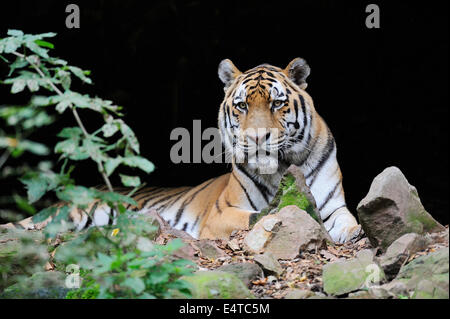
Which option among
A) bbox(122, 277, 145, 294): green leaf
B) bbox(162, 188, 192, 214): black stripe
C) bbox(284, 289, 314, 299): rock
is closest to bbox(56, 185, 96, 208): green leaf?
bbox(122, 277, 145, 294): green leaf

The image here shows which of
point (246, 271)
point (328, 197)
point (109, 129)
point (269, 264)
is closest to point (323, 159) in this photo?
point (328, 197)

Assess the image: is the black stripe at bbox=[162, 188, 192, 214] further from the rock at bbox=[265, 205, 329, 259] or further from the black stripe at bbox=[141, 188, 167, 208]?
the rock at bbox=[265, 205, 329, 259]

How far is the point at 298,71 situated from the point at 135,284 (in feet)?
11.3

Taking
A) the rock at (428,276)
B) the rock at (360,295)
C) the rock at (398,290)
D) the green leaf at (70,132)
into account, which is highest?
the green leaf at (70,132)

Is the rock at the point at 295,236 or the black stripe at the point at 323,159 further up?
the black stripe at the point at 323,159

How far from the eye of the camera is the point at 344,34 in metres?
7.50

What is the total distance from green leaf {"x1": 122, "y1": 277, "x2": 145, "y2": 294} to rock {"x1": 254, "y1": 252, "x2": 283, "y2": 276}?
42.7 inches

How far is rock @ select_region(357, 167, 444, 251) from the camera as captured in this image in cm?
325

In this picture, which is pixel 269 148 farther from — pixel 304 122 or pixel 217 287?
pixel 217 287

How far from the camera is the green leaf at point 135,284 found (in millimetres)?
2307

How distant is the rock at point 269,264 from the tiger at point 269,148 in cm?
134

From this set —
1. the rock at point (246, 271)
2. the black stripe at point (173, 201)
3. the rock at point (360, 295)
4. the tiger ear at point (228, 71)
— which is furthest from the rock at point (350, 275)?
the black stripe at point (173, 201)

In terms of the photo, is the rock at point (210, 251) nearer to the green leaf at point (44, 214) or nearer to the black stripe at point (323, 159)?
the green leaf at point (44, 214)
